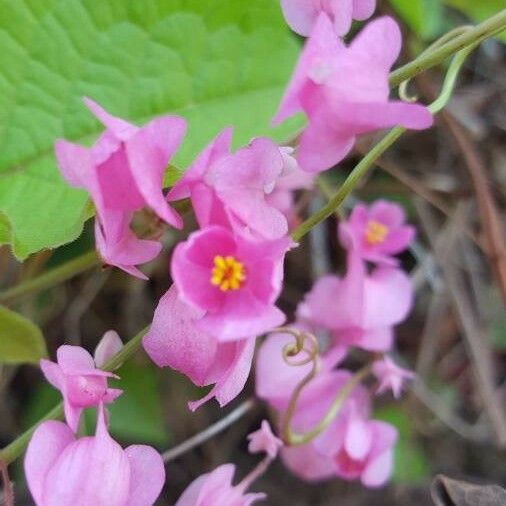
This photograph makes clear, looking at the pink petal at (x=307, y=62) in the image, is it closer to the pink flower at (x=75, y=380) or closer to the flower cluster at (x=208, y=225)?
the flower cluster at (x=208, y=225)

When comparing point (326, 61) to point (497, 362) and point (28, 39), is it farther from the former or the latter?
point (497, 362)

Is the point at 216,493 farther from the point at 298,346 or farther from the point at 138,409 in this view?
the point at 138,409

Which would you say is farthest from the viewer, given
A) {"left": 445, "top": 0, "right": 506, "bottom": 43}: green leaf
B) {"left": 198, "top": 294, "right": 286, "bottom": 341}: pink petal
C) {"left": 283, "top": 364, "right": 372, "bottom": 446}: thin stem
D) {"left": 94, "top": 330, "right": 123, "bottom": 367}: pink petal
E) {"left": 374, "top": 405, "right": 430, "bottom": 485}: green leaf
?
{"left": 374, "top": 405, "right": 430, "bottom": 485}: green leaf

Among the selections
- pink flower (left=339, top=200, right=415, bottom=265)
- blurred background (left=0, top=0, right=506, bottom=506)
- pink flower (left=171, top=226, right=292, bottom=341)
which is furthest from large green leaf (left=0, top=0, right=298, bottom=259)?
pink flower (left=171, top=226, right=292, bottom=341)

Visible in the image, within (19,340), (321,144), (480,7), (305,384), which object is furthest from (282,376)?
(480,7)

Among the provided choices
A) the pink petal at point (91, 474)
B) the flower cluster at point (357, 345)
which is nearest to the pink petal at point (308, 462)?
the flower cluster at point (357, 345)

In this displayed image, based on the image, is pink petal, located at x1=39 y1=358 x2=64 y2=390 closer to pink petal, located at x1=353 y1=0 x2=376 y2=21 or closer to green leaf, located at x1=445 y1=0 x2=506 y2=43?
pink petal, located at x1=353 y1=0 x2=376 y2=21

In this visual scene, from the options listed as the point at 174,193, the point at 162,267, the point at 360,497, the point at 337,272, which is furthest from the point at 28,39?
the point at 360,497
